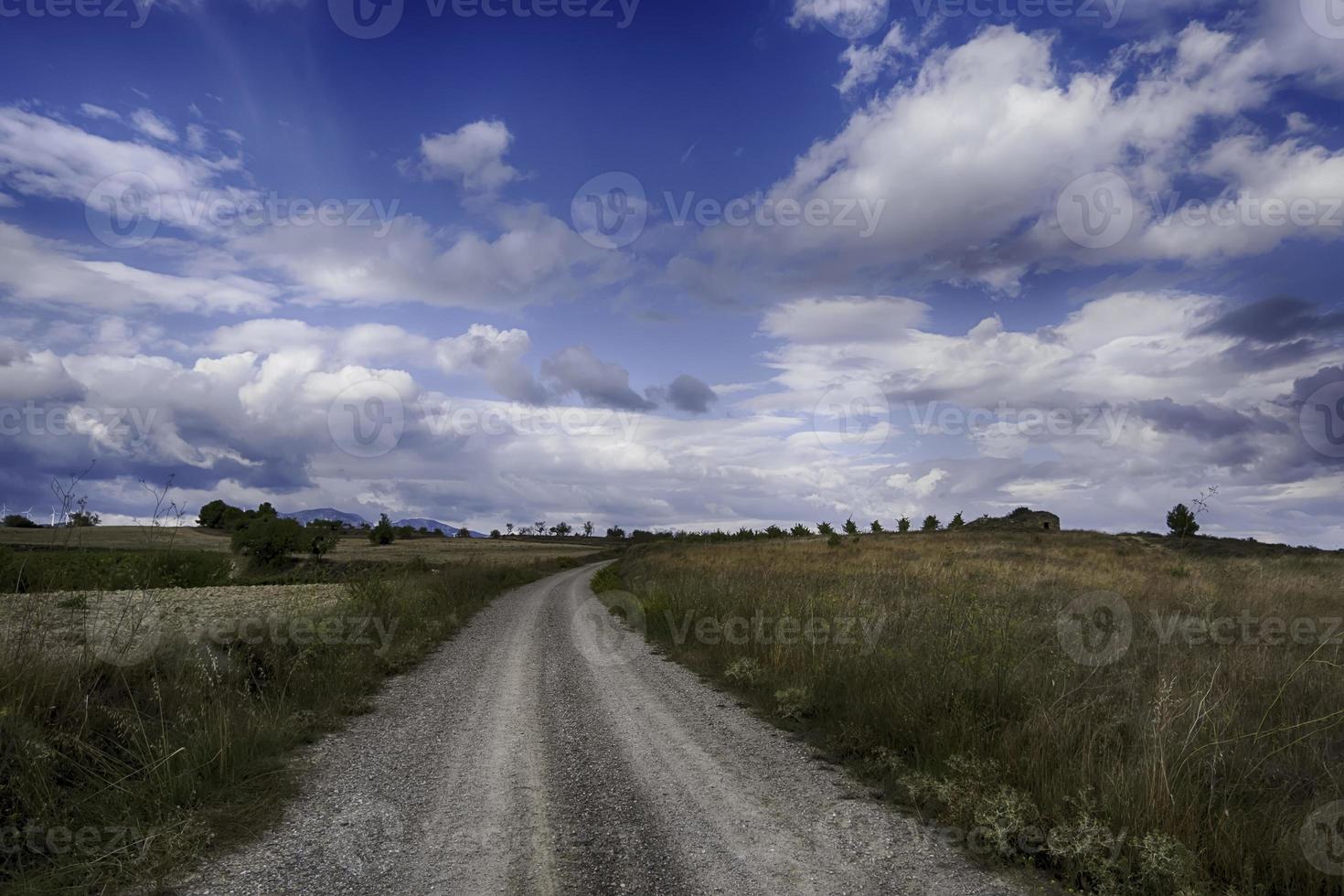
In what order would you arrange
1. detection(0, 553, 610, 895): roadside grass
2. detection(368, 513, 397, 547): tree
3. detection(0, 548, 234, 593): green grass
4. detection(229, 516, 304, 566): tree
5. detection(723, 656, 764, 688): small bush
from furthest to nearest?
detection(368, 513, 397, 547): tree < detection(229, 516, 304, 566): tree < detection(723, 656, 764, 688): small bush < detection(0, 548, 234, 593): green grass < detection(0, 553, 610, 895): roadside grass

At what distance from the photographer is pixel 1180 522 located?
4406 cm

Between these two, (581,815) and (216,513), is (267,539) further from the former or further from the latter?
(581,815)

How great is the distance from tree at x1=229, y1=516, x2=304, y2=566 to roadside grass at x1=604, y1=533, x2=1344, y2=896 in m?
52.4

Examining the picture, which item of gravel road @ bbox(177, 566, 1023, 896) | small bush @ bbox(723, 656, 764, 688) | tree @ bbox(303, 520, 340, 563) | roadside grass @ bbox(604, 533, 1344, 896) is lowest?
gravel road @ bbox(177, 566, 1023, 896)

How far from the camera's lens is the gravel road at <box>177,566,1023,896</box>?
4613 millimetres

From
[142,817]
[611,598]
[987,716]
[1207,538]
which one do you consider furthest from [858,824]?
[1207,538]

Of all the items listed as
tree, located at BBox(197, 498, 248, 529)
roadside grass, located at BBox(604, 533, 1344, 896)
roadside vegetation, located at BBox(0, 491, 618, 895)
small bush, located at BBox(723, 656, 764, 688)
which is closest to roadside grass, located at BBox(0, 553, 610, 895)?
roadside vegetation, located at BBox(0, 491, 618, 895)

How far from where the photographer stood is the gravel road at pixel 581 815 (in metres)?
→ 4.61

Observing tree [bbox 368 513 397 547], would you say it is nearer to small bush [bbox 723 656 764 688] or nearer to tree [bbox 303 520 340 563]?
tree [bbox 303 520 340 563]

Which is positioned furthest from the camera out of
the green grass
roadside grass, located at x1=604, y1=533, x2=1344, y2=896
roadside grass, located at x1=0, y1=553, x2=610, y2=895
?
the green grass

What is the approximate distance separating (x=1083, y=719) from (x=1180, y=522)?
1897 inches

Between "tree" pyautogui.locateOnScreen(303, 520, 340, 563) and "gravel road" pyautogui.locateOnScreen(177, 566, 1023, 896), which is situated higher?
"tree" pyautogui.locateOnScreen(303, 520, 340, 563)

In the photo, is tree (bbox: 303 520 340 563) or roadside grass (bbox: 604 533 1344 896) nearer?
roadside grass (bbox: 604 533 1344 896)

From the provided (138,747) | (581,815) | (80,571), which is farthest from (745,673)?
(80,571)
